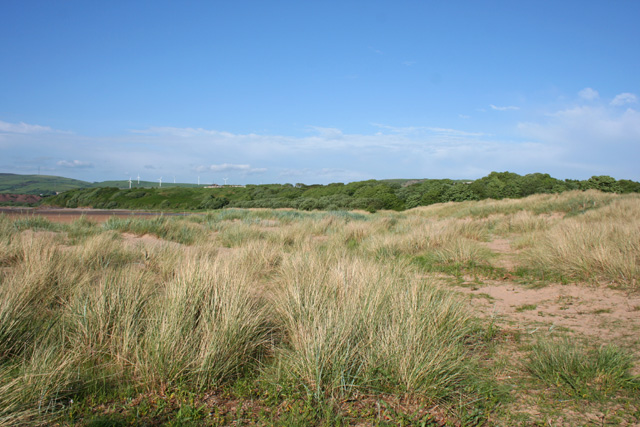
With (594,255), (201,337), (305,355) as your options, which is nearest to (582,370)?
(305,355)

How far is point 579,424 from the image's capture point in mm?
2281

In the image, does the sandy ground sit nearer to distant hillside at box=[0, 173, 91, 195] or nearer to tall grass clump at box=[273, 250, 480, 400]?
tall grass clump at box=[273, 250, 480, 400]

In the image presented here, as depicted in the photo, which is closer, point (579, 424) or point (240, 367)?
point (579, 424)

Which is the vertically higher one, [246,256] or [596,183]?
[596,183]

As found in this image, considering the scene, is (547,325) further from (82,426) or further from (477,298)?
(82,426)

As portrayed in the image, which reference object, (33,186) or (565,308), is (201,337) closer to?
(565,308)

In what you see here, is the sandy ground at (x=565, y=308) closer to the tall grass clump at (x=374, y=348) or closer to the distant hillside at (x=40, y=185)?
the tall grass clump at (x=374, y=348)

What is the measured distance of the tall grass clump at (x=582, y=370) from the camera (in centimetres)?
262

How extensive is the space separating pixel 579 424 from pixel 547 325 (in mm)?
2008

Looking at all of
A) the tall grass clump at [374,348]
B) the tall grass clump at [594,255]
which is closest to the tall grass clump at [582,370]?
the tall grass clump at [374,348]

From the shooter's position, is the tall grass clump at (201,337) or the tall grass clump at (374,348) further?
the tall grass clump at (201,337)

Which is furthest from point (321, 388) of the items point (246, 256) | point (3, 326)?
point (246, 256)

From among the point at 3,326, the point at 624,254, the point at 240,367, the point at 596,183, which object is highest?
the point at 596,183

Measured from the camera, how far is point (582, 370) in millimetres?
2787
